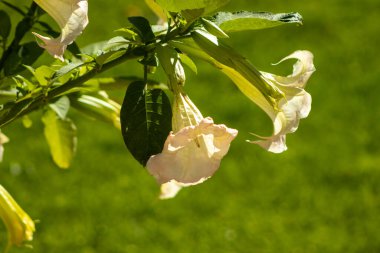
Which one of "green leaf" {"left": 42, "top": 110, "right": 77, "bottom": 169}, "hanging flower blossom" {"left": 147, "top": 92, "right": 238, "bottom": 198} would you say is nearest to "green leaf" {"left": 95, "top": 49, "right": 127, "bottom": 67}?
"hanging flower blossom" {"left": 147, "top": 92, "right": 238, "bottom": 198}

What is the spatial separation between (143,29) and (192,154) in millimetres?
168

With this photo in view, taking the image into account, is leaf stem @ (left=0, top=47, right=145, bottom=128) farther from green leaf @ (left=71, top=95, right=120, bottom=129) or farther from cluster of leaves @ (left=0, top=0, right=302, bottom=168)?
green leaf @ (left=71, top=95, right=120, bottom=129)

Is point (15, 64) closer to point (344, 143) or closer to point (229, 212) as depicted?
point (229, 212)

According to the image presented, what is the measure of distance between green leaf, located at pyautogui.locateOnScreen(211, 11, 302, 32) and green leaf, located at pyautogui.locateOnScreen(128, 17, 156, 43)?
0.06m

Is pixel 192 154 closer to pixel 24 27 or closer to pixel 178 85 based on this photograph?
pixel 178 85

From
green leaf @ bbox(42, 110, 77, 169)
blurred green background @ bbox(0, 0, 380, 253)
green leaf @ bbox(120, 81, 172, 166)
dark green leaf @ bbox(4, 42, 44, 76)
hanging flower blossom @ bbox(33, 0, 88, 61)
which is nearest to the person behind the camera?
hanging flower blossom @ bbox(33, 0, 88, 61)

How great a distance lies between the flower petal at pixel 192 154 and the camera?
611 mm

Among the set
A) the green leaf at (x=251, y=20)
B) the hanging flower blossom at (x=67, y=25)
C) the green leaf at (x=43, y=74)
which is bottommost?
the green leaf at (x=43, y=74)

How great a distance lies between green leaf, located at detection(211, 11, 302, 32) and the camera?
0.69 metres

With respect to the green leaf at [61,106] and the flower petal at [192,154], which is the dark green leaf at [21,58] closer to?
the green leaf at [61,106]

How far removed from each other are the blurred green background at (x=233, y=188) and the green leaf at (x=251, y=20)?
2.28 m

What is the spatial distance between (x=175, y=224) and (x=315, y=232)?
540 mm

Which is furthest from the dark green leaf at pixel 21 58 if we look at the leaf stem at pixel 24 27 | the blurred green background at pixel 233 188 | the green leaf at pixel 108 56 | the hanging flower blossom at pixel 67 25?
the blurred green background at pixel 233 188

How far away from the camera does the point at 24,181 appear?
3.28 metres
